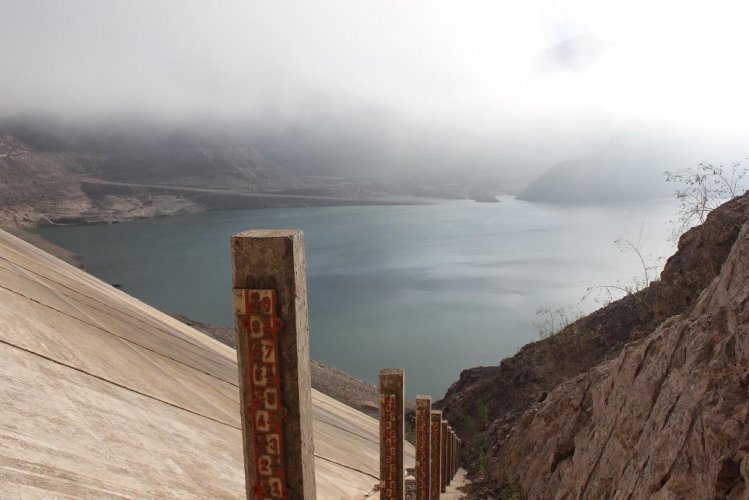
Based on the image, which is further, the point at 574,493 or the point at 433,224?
the point at 433,224

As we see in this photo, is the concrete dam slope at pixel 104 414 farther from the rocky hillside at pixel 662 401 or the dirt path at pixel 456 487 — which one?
the dirt path at pixel 456 487

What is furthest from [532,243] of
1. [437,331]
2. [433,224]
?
[437,331]

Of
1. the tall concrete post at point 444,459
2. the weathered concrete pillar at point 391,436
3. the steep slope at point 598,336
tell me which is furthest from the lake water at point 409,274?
the weathered concrete pillar at point 391,436

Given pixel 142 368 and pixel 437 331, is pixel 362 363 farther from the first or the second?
pixel 142 368

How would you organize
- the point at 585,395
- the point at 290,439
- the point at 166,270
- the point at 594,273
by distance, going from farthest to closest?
the point at 166,270 < the point at 594,273 < the point at 585,395 < the point at 290,439

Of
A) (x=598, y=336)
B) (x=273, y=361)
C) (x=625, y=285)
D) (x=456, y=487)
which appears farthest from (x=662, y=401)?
(x=625, y=285)

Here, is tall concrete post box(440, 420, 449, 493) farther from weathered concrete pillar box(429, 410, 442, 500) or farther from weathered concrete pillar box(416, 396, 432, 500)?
weathered concrete pillar box(416, 396, 432, 500)

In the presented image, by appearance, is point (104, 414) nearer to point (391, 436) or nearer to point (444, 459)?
point (391, 436)
